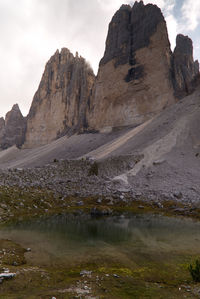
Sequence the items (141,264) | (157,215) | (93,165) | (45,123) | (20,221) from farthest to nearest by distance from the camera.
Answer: (45,123)
(93,165)
(157,215)
(20,221)
(141,264)

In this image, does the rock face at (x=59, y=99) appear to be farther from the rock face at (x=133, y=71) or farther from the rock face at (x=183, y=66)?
the rock face at (x=183, y=66)

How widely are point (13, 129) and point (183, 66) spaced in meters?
82.9

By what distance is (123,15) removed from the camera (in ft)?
223

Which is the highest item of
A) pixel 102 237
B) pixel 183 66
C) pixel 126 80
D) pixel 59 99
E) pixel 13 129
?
pixel 59 99

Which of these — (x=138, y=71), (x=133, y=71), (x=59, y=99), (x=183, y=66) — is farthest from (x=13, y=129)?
(x=183, y=66)

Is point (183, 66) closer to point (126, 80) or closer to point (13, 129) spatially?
point (126, 80)

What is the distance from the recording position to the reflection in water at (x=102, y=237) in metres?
8.38

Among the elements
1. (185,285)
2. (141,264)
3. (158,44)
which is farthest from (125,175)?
(158,44)

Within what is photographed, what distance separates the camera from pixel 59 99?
276 feet

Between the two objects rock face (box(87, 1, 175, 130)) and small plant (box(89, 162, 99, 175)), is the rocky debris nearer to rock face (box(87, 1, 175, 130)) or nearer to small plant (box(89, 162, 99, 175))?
small plant (box(89, 162, 99, 175))

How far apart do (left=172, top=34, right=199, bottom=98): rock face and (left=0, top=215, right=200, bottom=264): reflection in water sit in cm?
4359

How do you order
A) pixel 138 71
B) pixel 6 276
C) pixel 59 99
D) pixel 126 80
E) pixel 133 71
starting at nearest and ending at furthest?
pixel 6 276 → pixel 138 71 → pixel 133 71 → pixel 126 80 → pixel 59 99

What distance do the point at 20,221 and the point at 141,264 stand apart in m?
10.2

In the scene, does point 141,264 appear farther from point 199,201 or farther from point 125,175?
point 125,175
